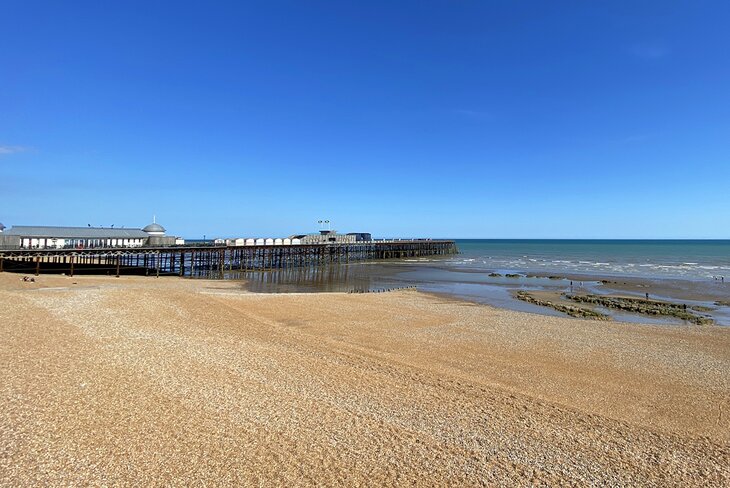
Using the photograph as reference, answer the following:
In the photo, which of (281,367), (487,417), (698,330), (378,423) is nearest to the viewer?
(378,423)

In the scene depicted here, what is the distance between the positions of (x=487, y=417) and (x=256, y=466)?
444cm

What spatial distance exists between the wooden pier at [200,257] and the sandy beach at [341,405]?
909 inches

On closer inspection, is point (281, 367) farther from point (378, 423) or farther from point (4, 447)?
point (4, 447)

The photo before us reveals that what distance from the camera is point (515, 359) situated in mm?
12680

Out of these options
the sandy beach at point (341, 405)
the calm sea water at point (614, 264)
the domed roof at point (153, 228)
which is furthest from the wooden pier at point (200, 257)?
the sandy beach at point (341, 405)

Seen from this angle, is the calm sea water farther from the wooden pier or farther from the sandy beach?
the sandy beach

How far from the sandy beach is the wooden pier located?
75.8ft

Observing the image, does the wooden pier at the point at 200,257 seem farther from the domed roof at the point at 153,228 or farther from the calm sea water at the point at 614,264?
the calm sea water at the point at 614,264

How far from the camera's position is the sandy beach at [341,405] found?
5.89m

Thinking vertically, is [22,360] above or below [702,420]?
above

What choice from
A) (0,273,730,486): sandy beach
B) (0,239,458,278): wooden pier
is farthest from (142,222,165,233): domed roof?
(0,273,730,486): sandy beach

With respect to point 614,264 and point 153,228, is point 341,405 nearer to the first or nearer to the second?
point 153,228

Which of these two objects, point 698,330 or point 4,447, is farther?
point 698,330

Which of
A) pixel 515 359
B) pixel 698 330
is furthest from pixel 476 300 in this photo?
pixel 515 359
